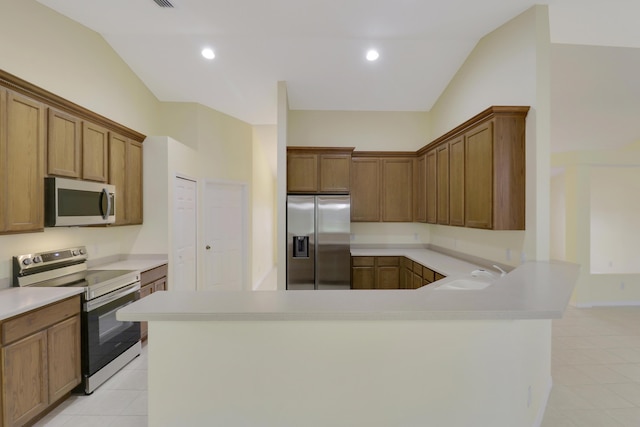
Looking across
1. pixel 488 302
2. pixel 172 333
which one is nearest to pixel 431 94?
pixel 488 302

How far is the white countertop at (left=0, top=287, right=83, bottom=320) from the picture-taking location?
74.7 inches

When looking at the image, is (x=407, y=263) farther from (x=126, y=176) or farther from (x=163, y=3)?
(x=163, y=3)

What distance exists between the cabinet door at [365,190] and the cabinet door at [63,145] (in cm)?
353

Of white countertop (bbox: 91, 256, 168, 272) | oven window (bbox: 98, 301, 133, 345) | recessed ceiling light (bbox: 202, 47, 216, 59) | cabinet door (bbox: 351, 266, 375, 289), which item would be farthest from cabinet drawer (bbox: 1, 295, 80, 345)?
cabinet door (bbox: 351, 266, 375, 289)

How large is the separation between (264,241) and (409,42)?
5.08 m

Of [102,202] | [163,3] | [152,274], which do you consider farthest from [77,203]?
[163,3]

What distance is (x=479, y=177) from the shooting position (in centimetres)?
303

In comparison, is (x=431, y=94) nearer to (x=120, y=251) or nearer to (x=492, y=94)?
(x=492, y=94)

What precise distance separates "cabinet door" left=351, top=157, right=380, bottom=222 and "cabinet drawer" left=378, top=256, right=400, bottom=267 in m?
0.65

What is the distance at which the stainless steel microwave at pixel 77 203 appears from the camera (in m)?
2.50

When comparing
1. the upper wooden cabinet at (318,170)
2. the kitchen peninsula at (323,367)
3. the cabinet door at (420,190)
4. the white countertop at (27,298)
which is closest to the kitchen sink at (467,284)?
the kitchen peninsula at (323,367)

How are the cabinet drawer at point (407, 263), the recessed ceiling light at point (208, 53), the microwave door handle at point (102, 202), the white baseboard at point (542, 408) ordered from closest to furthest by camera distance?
the white baseboard at point (542, 408)
the microwave door handle at point (102, 202)
the recessed ceiling light at point (208, 53)
the cabinet drawer at point (407, 263)

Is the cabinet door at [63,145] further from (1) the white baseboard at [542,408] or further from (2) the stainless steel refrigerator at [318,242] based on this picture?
(1) the white baseboard at [542,408]

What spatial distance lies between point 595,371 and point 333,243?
3.08 m
